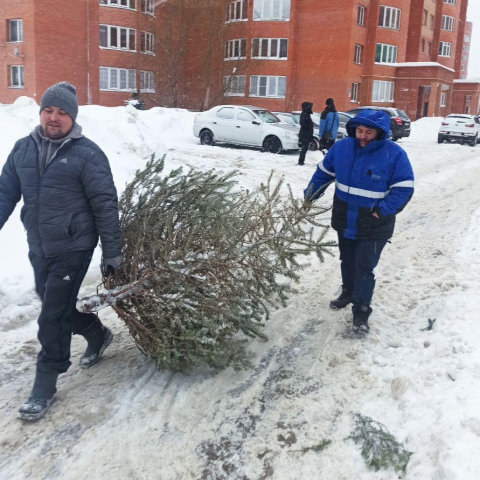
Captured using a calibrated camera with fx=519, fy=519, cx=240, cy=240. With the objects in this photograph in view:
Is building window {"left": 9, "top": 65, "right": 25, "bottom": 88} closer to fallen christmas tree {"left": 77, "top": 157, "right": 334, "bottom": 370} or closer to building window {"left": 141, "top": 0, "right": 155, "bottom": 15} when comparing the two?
building window {"left": 141, "top": 0, "right": 155, "bottom": 15}

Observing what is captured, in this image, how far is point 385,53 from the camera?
38.8 m

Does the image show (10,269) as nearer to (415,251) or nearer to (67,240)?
(67,240)

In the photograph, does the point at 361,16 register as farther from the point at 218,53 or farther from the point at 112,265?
the point at 112,265

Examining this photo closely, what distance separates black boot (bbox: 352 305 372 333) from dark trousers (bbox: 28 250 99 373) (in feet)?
7.29

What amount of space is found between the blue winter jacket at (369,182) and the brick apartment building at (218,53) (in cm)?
3135

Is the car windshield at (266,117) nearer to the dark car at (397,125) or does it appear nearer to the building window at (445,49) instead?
the dark car at (397,125)

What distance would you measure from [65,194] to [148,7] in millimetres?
36616

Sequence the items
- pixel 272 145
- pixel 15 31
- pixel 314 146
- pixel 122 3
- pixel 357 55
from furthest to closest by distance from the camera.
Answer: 1. pixel 357 55
2. pixel 122 3
3. pixel 15 31
4. pixel 314 146
5. pixel 272 145

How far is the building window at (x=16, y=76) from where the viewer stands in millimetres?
32281

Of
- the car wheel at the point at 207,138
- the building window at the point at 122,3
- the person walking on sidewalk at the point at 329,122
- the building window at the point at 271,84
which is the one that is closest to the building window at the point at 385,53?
the building window at the point at 271,84

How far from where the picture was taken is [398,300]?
4965 millimetres

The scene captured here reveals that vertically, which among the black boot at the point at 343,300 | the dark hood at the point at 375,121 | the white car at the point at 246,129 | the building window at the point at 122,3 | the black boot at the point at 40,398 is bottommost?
the black boot at the point at 40,398

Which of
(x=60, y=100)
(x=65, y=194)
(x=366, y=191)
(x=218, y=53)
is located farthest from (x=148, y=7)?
(x=65, y=194)

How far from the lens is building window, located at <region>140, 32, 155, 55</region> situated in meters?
35.8
